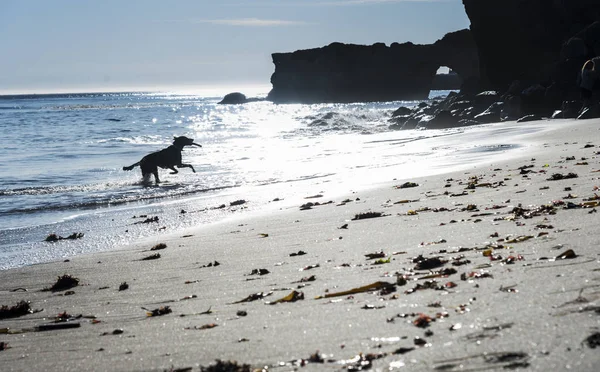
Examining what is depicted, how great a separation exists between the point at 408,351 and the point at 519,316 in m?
0.58

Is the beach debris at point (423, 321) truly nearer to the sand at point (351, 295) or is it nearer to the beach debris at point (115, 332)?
the sand at point (351, 295)

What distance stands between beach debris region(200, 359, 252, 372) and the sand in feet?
0.13

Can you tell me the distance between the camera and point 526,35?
37812 mm

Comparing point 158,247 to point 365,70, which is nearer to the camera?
point 158,247

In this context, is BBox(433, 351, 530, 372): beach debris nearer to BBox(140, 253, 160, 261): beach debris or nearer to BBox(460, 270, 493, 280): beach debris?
BBox(460, 270, 493, 280): beach debris

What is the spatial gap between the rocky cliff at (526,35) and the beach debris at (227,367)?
27345 mm

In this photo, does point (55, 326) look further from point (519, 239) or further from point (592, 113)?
point (592, 113)

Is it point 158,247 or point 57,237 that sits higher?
point 158,247

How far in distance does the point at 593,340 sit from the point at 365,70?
12968 cm

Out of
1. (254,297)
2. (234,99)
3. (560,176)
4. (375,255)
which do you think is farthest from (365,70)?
(254,297)

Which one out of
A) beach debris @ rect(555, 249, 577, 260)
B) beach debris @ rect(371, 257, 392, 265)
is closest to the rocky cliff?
beach debris @ rect(371, 257, 392, 265)

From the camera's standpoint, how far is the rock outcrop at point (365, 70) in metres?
122

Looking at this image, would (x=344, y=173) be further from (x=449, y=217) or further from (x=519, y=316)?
(x=519, y=316)

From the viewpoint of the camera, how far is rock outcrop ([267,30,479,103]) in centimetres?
12169
